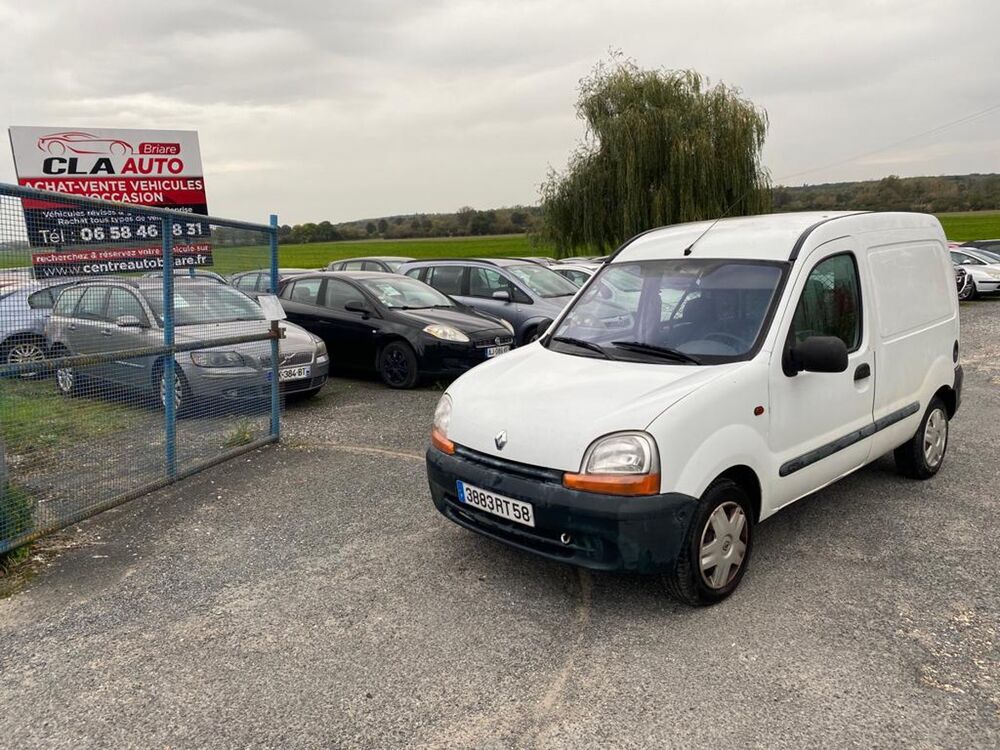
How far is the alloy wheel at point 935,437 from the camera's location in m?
5.24

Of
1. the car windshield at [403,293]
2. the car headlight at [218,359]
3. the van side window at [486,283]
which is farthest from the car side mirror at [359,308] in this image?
the car headlight at [218,359]

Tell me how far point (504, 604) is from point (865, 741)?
5.35 ft

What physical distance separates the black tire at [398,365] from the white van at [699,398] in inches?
176

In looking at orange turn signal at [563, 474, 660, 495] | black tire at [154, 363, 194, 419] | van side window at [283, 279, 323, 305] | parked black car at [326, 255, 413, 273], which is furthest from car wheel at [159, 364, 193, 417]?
parked black car at [326, 255, 413, 273]

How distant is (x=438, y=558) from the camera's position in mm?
4137

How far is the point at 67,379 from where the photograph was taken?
4.41 meters

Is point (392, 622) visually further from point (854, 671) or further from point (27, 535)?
point (27, 535)

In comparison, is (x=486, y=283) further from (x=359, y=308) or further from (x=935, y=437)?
(x=935, y=437)

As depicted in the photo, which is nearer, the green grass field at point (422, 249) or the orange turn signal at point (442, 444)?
the orange turn signal at point (442, 444)

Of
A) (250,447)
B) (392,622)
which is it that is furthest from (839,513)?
(250,447)

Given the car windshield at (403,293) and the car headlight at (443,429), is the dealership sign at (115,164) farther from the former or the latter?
the car headlight at (443,429)

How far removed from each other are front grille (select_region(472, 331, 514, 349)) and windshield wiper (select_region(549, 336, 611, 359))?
14.5 ft

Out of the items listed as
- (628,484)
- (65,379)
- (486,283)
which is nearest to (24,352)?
(65,379)

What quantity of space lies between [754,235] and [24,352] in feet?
13.8
